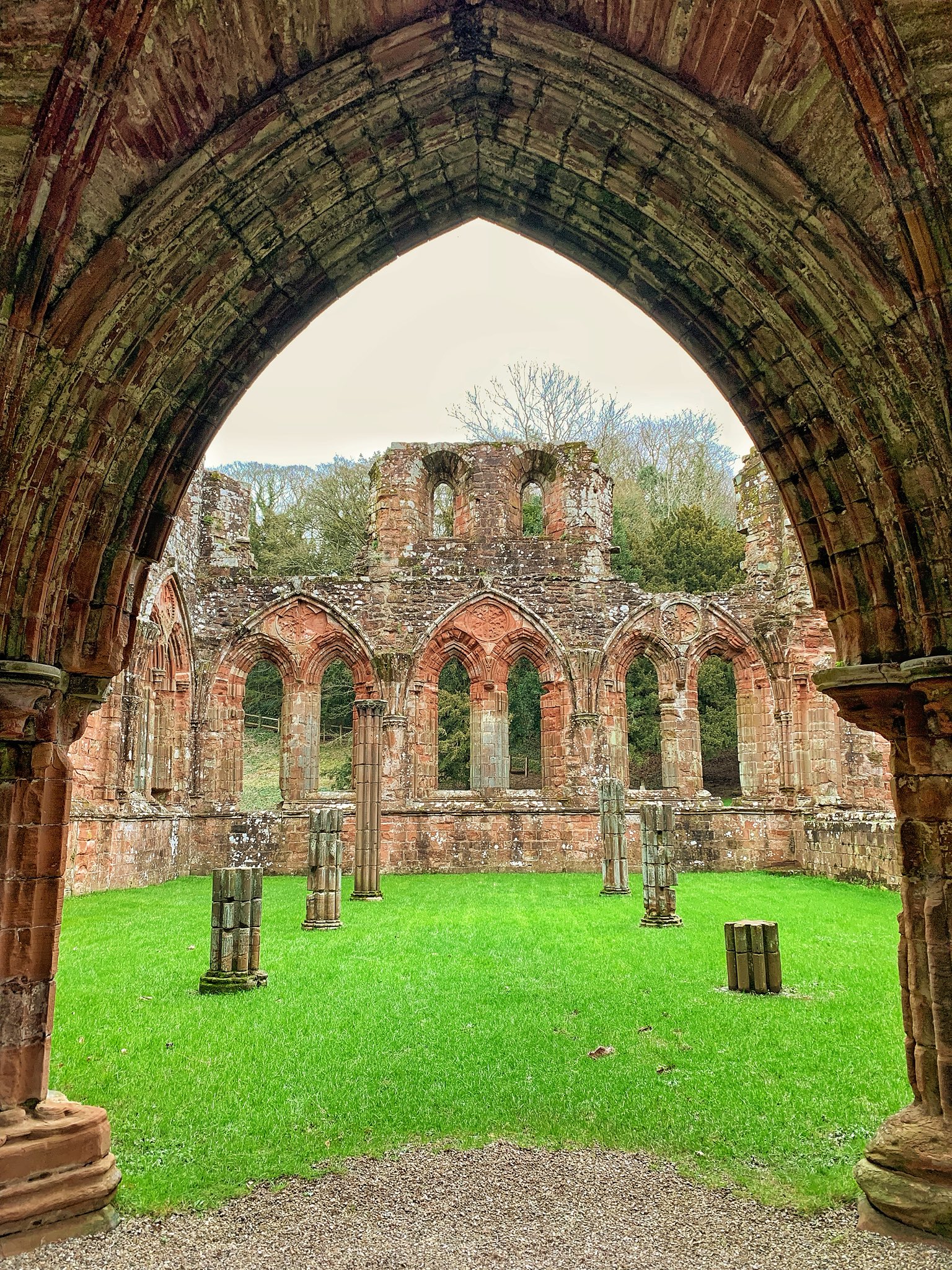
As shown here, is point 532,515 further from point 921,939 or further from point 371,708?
point 921,939

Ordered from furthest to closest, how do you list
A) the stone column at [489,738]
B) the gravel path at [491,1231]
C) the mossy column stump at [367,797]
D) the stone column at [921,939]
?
1. the stone column at [489,738]
2. the mossy column stump at [367,797]
3. the stone column at [921,939]
4. the gravel path at [491,1231]

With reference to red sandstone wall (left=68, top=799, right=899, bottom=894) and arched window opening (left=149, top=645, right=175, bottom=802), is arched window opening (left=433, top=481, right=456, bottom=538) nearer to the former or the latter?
red sandstone wall (left=68, top=799, right=899, bottom=894)

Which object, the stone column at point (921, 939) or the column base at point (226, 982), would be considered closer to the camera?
the stone column at point (921, 939)

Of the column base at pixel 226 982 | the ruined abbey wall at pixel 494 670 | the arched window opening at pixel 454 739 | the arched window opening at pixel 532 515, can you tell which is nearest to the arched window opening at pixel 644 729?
the arched window opening at pixel 454 739

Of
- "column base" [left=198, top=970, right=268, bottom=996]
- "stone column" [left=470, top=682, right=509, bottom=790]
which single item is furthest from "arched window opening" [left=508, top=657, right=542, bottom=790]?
"column base" [left=198, top=970, right=268, bottom=996]

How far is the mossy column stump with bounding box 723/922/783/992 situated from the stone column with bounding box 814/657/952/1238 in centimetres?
322

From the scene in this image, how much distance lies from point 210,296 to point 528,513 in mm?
19071

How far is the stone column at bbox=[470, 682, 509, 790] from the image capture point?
1591cm

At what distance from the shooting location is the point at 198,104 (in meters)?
3.45

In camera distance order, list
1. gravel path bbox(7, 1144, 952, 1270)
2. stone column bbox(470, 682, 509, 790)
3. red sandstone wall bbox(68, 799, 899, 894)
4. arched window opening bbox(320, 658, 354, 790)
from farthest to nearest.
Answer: arched window opening bbox(320, 658, 354, 790) → stone column bbox(470, 682, 509, 790) → red sandstone wall bbox(68, 799, 899, 894) → gravel path bbox(7, 1144, 952, 1270)

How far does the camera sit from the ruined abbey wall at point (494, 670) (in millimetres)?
15195

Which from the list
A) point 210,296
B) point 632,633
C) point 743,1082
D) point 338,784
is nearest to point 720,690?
point 632,633

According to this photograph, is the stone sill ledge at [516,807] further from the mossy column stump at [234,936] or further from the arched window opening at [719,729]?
the mossy column stump at [234,936]

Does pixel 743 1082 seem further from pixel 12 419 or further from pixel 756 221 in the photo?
pixel 12 419
